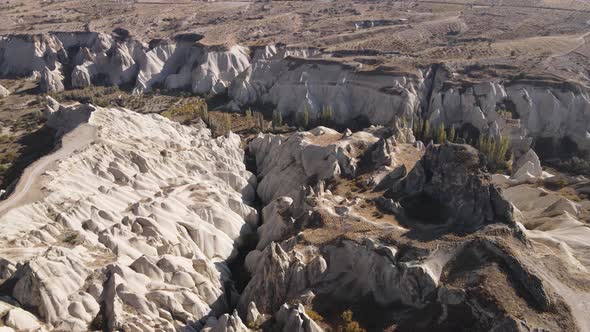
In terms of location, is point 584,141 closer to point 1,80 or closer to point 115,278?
point 115,278

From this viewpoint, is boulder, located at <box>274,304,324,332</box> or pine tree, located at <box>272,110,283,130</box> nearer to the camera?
boulder, located at <box>274,304,324,332</box>

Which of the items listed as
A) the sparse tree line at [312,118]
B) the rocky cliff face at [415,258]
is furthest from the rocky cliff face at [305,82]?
the rocky cliff face at [415,258]

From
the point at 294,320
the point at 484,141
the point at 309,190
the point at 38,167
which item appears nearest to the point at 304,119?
the point at 484,141

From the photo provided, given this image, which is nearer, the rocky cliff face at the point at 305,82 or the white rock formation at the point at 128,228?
the white rock formation at the point at 128,228

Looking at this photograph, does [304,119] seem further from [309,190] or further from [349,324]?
[349,324]

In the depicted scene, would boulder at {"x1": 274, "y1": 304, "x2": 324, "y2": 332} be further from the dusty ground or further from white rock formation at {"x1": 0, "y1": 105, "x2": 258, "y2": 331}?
the dusty ground

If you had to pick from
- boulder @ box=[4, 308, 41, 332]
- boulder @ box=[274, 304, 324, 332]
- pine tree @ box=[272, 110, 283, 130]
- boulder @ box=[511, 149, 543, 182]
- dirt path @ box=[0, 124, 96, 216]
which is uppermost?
dirt path @ box=[0, 124, 96, 216]

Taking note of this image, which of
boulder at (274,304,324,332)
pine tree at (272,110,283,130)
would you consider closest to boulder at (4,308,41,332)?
boulder at (274,304,324,332)

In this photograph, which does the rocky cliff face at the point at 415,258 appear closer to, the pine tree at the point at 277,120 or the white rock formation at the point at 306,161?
the white rock formation at the point at 306,161
